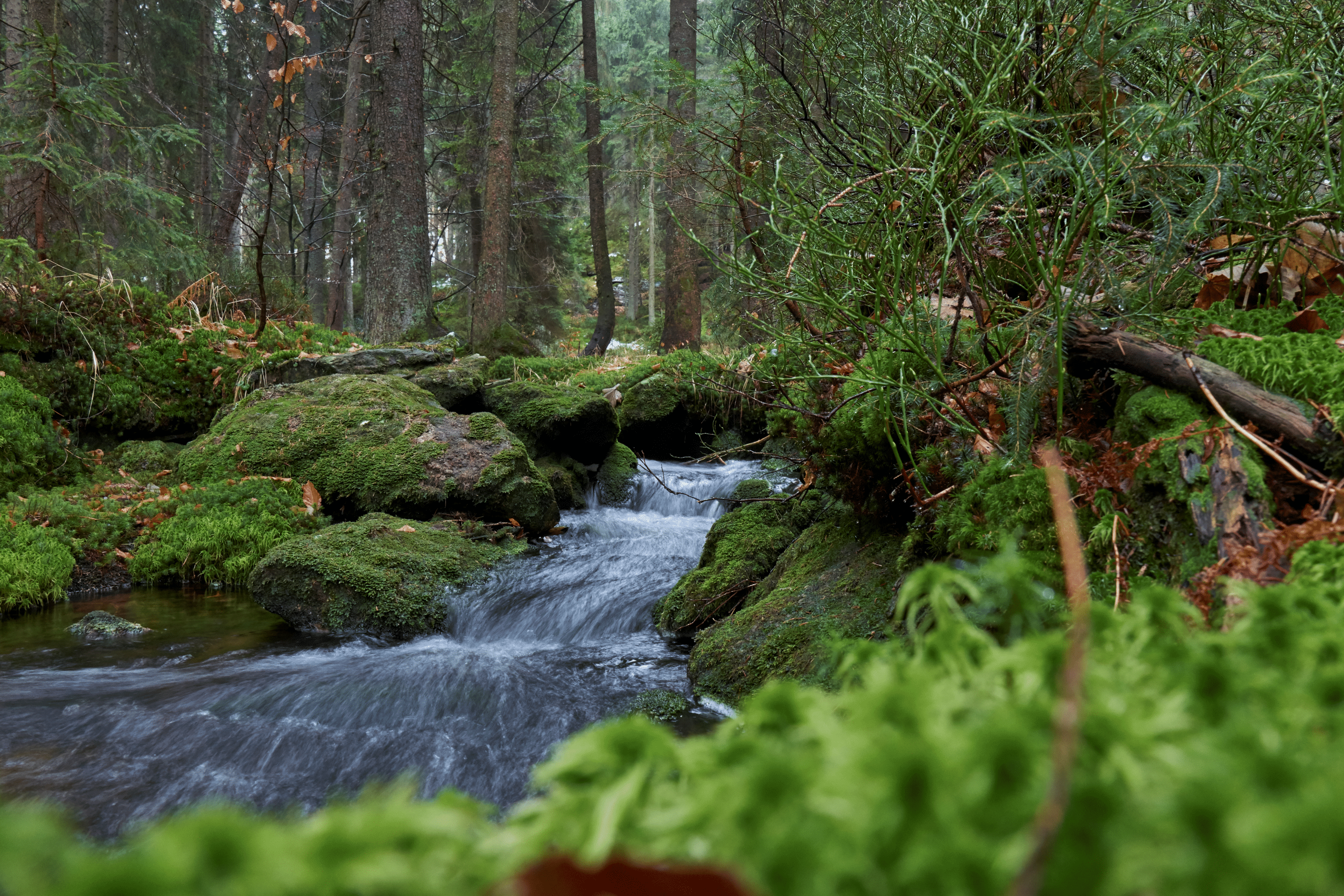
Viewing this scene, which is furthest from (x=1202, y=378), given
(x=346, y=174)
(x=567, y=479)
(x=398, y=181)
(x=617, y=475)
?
(x=346, y=174)

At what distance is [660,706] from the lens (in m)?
4.10

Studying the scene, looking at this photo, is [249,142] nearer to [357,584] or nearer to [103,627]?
[103,627]

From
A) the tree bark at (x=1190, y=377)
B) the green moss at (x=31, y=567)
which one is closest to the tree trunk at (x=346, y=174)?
the green moss at (x=31, y=567)

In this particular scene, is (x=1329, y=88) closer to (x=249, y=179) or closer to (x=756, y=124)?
(x=756, y=124)

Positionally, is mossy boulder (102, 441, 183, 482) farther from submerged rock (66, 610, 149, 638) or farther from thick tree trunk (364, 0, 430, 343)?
thick tree trunk (364, 0, 430, 343)

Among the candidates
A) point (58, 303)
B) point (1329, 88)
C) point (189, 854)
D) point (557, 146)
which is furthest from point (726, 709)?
point (557, 146)

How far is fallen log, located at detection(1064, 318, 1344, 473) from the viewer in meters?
1.99

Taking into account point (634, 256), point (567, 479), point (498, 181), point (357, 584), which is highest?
point (634, 256)

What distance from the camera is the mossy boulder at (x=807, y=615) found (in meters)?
3.67

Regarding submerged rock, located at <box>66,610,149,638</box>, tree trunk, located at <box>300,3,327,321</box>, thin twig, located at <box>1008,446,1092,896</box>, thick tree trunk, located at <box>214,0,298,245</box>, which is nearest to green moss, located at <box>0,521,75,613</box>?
submerged rock, located at <box>66,610,149,638</box>

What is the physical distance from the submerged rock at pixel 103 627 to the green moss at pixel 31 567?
61cm

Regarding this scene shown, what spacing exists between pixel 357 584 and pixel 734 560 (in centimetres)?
273

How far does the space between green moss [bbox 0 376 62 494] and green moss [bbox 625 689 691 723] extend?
6.25m

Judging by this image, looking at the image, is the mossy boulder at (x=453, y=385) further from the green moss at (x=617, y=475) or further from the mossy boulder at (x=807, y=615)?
the mossy boulder at (x=807, y=615)
